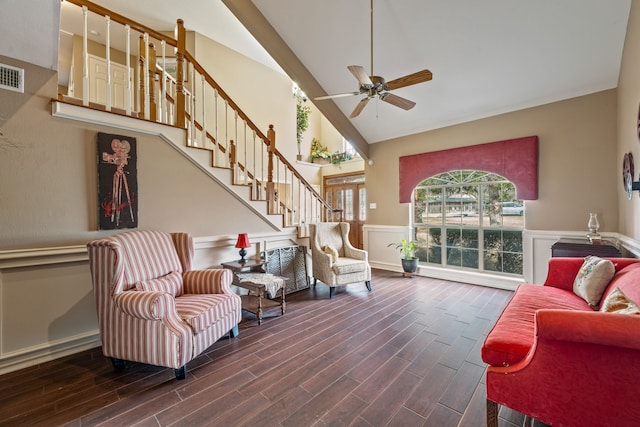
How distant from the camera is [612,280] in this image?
83.4 inches

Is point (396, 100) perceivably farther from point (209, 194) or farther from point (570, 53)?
point (209, 194)

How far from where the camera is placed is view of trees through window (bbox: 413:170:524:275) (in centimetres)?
429

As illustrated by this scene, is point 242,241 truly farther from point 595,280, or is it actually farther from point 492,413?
point 595,280

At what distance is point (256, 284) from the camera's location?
2.87 metres

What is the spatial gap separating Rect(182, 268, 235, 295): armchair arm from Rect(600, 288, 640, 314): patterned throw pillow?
2.78 m

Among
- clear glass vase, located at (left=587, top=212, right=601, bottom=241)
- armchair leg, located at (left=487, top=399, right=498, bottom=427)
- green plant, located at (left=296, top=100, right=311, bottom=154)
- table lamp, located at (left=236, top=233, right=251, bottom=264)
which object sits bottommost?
armchair leg, located at (left=487, top=399, right=498, bottom=427)

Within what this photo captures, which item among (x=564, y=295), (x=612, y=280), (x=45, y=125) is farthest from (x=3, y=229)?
(x=612, y=280)

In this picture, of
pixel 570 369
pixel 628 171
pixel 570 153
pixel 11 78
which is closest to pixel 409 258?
pixel 570 153

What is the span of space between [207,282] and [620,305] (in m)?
3.00

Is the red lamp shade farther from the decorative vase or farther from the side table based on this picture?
the decorative vase

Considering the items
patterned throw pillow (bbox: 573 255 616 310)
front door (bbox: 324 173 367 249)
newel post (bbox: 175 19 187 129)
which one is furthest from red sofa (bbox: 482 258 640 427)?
front door (bbox: 324 173 367 249)

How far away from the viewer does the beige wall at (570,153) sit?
3.41 meters

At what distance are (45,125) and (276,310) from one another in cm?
284

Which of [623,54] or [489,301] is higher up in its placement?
[623,54]
